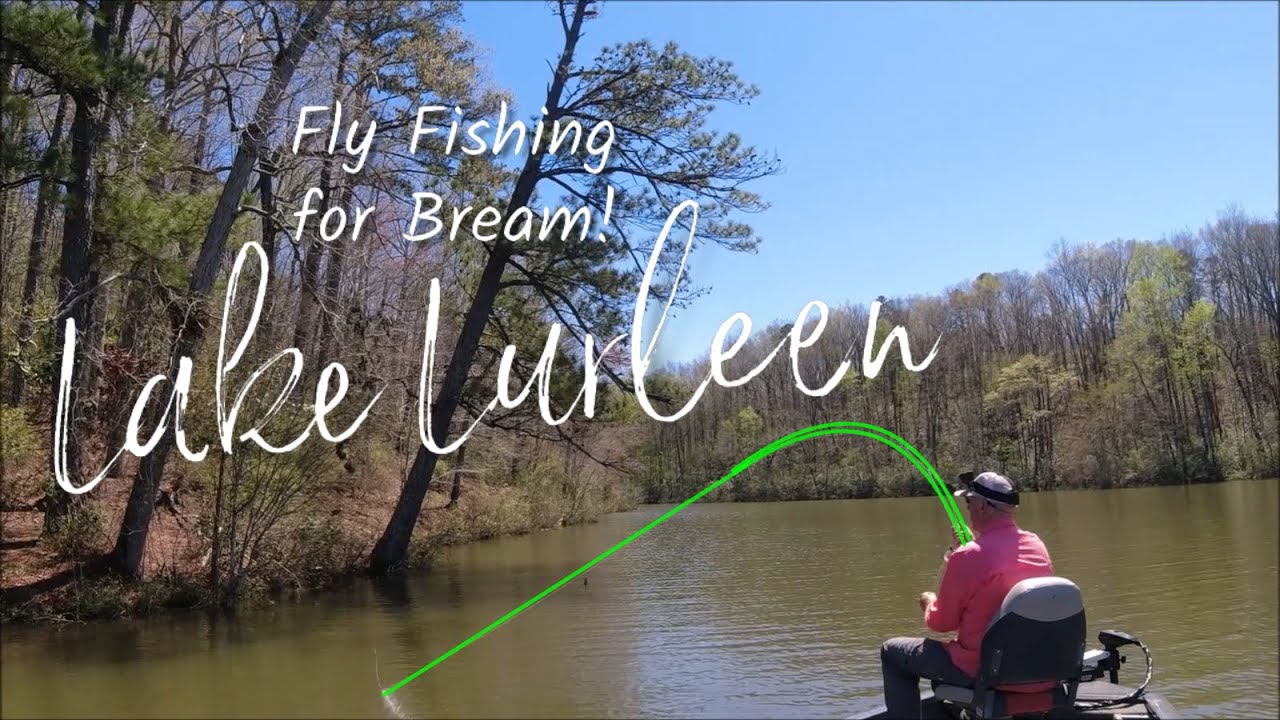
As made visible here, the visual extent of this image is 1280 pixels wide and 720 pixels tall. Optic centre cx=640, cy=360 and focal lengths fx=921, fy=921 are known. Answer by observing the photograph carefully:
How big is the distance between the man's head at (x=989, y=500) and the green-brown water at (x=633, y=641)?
7.82ft

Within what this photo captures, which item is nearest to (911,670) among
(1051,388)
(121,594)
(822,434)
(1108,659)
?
(1108,659)

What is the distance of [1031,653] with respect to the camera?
4.81 meters

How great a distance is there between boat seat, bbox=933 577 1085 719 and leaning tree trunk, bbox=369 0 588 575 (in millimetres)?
12435

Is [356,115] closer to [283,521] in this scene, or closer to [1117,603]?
[283,521]

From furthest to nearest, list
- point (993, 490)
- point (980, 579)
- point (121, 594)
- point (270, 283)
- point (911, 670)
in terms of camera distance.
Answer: point (270, 283) < point (121, 594) < point (911, 670) < point (993, 490) < point (980, 579)

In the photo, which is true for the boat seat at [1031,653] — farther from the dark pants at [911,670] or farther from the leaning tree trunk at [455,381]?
the leaning tree trunk at [455,381]

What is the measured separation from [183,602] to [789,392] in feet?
183

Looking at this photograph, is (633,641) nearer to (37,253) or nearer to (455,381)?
(455,381)

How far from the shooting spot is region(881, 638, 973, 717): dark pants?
16.8 feet

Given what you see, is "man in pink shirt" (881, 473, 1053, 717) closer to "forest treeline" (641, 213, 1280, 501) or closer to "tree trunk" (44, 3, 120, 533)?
"tree trunk" (44, 3, 120, 533)

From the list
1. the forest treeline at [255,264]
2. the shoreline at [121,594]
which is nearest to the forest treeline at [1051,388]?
the forest treeline at [255,264]

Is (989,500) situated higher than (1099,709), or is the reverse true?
(989,500)

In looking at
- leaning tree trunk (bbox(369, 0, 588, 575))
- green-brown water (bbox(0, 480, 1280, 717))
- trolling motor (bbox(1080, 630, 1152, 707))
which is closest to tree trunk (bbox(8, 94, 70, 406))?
green-brown water (bbox(0, 480, 1280, 717))

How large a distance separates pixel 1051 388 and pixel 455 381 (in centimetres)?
4498
